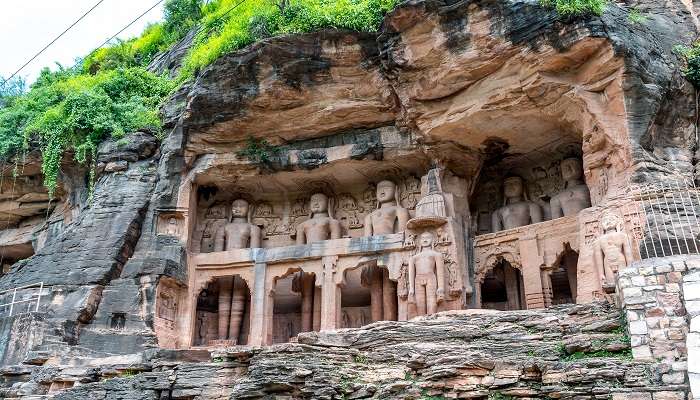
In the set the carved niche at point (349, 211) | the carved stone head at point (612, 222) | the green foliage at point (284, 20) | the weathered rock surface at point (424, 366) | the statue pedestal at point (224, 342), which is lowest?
the weathered rock surface at point (424, 366)

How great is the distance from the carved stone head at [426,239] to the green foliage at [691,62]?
22.4 ft

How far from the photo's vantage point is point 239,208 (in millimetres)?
18703

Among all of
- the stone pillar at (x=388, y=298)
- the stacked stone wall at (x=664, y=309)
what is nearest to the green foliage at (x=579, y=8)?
the stacked stone wall at (x=664, y=309)

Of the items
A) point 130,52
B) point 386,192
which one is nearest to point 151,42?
point 130,52

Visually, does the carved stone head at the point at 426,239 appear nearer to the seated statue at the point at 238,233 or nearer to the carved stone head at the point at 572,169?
the carved stone head at the point at 572,169

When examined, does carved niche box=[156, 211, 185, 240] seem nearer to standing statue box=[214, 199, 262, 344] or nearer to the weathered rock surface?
standing statue box=[214, 199, 262, 344]

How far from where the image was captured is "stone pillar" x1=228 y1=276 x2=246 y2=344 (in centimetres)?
1733

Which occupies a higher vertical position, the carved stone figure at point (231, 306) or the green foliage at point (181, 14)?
the green foliage at point (181, 14)

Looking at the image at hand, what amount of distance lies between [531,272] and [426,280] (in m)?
2.59

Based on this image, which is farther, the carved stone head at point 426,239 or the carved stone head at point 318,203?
the carved stone head at point 318,203

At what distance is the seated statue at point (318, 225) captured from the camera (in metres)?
17.6

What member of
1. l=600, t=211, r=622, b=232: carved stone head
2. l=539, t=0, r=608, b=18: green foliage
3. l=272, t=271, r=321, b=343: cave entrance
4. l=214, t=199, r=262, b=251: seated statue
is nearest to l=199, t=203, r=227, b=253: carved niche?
l=214, t=199, r=262, b=251: seated statue

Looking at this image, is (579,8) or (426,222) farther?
(426,222)

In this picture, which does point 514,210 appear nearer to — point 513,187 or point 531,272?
point 513,187
